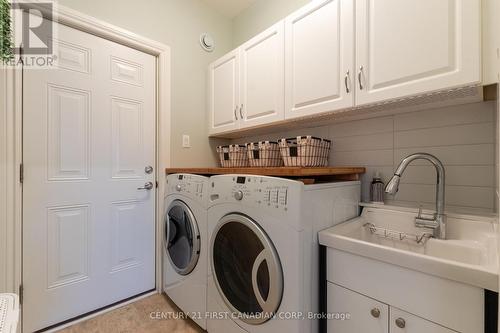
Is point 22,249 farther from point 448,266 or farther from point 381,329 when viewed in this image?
point 448,266

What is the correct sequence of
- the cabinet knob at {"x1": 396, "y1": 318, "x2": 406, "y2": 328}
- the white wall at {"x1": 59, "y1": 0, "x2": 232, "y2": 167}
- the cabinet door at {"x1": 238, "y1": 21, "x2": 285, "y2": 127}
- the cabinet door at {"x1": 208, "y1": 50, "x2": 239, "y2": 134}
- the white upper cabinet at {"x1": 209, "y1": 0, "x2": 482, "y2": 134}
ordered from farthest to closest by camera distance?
the cabinet door at {"x1": 208, "y1": 50, "x2": 239, "y2": 134} < the white wall at {"x1": 59, "y1": 0, "x2": 232, "y2": 167} < the cabinet door at {"x1": 238, "y1": 21, "x2": 285, "y2": 127} < the white upper cabinet at {"x1": 209, "y1": 0, "x2": 482, "y2": 134} < the cabinet knob at {"x1": 396, "y1": 318, "x2": 406, "y2": 328}

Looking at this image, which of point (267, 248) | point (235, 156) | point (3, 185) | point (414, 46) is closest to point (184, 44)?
point (235, 156)

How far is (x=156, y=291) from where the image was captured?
6.20 ft

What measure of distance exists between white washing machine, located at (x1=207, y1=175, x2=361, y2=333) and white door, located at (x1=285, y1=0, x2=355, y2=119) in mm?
508

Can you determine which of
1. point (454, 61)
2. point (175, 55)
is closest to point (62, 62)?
point (175, 55)

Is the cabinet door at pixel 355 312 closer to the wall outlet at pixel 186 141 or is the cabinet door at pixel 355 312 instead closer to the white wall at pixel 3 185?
the wall outlet at pixel 186 141

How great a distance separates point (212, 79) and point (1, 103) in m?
1.37

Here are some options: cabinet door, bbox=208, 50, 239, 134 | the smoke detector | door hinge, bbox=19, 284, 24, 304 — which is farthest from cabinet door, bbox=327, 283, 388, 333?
the smoke detector

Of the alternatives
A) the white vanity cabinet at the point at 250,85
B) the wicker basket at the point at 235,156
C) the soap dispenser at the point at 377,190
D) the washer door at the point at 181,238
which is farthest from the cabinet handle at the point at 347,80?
the washer door at the point at 181,238

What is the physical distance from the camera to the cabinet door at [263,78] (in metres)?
1.54

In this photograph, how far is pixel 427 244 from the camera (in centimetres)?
105

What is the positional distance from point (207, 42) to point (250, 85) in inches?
30.5

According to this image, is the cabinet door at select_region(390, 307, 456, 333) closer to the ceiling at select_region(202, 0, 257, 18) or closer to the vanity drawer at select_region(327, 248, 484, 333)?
the vanity drawer at select_region(327, 248, 484, 333)

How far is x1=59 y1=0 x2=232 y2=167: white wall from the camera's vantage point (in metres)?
1.76
